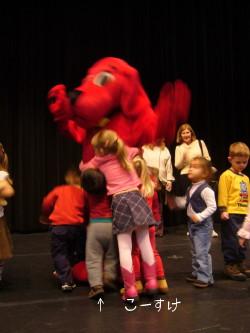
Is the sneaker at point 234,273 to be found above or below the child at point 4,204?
below

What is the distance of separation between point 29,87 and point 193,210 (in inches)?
119

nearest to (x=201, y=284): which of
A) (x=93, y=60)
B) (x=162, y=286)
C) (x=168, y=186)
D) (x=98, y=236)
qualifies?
(x=162, y=286)

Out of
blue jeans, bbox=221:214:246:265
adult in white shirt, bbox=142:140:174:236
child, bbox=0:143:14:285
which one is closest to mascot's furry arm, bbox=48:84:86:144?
child, bbox=0:143:14:285

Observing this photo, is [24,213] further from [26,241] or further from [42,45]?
[42,45]

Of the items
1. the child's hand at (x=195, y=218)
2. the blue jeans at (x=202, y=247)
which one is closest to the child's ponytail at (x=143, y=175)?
the child's hand at (x=195, y=218)

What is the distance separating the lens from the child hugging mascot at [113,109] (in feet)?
9.24

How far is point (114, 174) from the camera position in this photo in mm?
2828

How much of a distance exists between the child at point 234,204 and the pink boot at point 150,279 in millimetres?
711

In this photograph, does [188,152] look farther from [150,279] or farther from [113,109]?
[150,279]

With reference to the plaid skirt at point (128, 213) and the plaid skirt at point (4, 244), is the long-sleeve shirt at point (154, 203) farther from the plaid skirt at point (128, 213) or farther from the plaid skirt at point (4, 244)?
the plaid skirt at point (4, 244)

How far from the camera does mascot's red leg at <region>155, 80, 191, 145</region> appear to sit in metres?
3.11

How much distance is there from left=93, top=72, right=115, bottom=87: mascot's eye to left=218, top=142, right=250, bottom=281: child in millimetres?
1037

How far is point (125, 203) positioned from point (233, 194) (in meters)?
0.94

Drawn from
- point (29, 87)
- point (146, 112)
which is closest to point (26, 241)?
point (29, 87)
